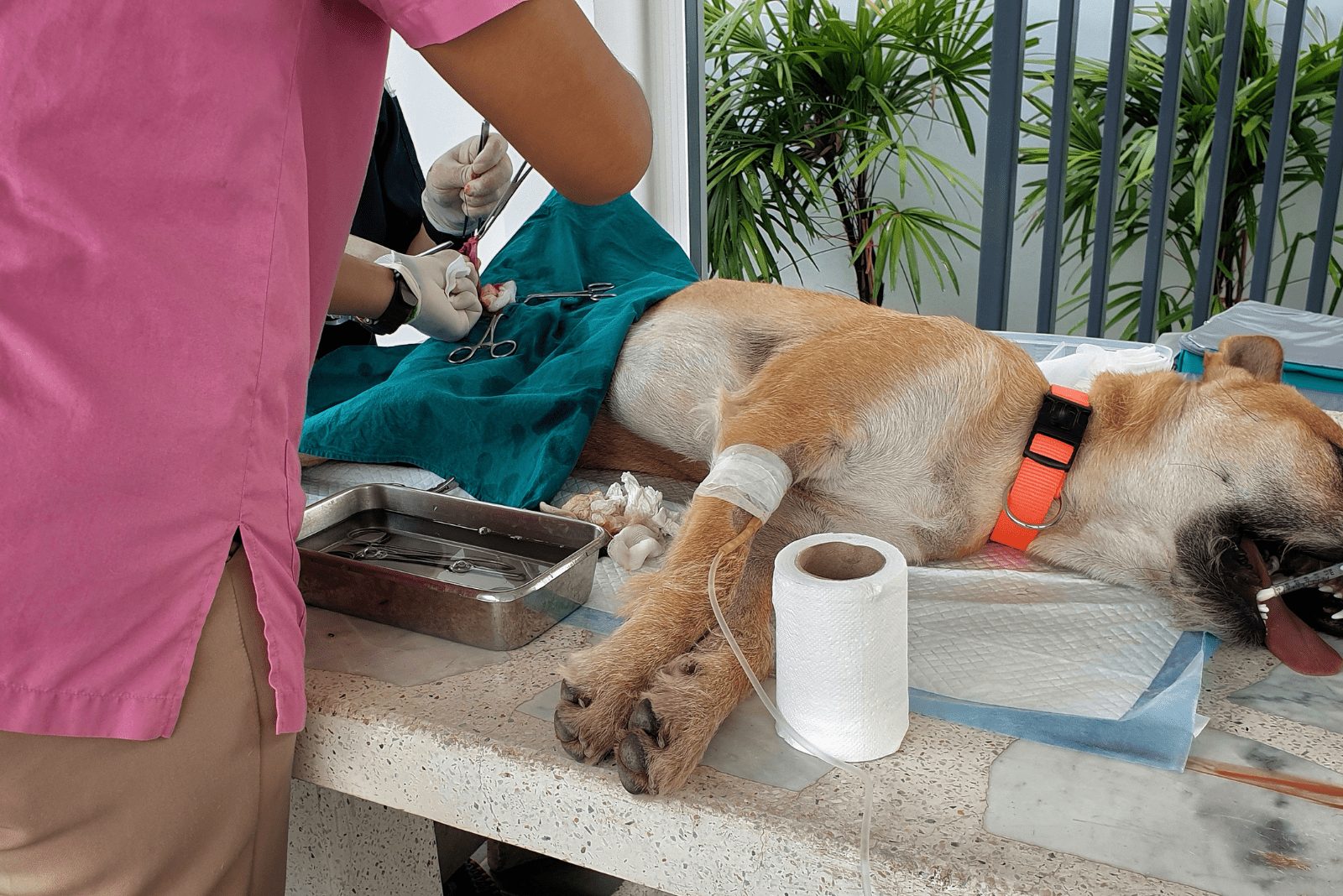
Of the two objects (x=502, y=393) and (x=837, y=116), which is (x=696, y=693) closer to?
(x=502, y=393)

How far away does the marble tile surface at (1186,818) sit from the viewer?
758 millimetres

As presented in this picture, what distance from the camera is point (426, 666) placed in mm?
1057

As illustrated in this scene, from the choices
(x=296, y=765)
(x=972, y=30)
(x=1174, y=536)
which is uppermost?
(x=972, y=30)

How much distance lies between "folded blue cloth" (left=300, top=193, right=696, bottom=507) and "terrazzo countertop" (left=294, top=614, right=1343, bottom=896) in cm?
48

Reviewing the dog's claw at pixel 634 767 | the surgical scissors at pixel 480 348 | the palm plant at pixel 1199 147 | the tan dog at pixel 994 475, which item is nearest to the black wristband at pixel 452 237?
the surgical scissors at pixel 480 348

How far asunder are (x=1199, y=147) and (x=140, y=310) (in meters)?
3.85

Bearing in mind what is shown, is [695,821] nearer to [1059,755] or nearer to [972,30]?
[1059,755]

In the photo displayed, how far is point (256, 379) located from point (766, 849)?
1.80 feet

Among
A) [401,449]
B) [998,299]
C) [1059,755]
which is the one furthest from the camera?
[998,299]

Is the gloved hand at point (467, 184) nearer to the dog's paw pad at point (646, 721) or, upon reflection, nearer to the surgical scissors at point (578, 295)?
the surgical scissors at point (578, 295)

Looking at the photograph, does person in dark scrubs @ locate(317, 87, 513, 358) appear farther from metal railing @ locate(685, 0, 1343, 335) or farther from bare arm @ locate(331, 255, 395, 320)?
metal railing @ locate(685, 0, 1343, 335)

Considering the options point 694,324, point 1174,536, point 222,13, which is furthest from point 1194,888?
point 694,324

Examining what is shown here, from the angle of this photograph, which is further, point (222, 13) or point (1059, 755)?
point (1059, 755)

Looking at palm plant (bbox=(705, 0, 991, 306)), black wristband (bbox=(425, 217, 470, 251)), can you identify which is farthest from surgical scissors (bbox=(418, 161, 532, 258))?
palm plant (bbox=(705, 0, 991, 306))
